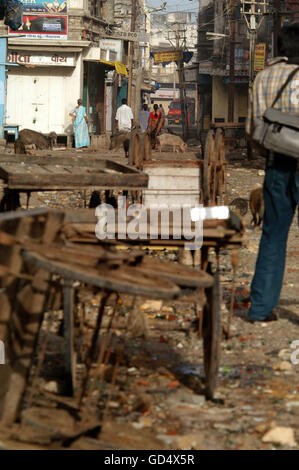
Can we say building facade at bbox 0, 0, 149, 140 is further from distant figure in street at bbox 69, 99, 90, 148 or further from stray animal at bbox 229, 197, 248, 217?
stray animal at bbox 229, 197, 248, 217

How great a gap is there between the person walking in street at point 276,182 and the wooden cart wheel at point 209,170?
9.79 feet

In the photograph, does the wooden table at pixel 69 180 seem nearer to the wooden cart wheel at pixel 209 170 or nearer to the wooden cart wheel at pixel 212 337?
the wooden cart wheel at pixel 209 170

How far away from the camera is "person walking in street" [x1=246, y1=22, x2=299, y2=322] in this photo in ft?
19.8

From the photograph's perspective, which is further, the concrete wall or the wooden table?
the concrete wall

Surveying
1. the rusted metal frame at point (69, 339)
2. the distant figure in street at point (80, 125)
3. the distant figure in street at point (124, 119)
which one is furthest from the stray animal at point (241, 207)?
the distant figure in street at point (80, 125)

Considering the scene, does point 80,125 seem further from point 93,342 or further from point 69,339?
point 93,342

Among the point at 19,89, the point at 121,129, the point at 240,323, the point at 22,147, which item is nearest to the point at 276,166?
the point at 240,323

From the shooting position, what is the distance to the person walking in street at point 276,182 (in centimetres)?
604

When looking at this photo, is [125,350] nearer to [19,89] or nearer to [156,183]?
[156,183]

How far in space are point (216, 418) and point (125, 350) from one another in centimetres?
129

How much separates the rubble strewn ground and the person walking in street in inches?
14.6

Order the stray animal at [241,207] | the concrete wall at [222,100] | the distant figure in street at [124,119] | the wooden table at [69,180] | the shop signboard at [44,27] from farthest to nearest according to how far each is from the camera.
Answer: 1. the concrete wall at [222,100]
2. the shop signboard at [44,27]
3. the distant figure in street at [124,119]
4. the stray animal at [241,207]
5. the wooden table at [69,180]

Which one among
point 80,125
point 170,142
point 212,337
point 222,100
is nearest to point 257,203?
point 212,337

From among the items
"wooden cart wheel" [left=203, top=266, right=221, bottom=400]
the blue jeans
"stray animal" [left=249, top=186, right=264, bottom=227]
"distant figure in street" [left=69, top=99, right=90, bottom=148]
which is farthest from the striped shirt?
"distant figure in street" [left=69, top=99, right=90, bottom=148]
